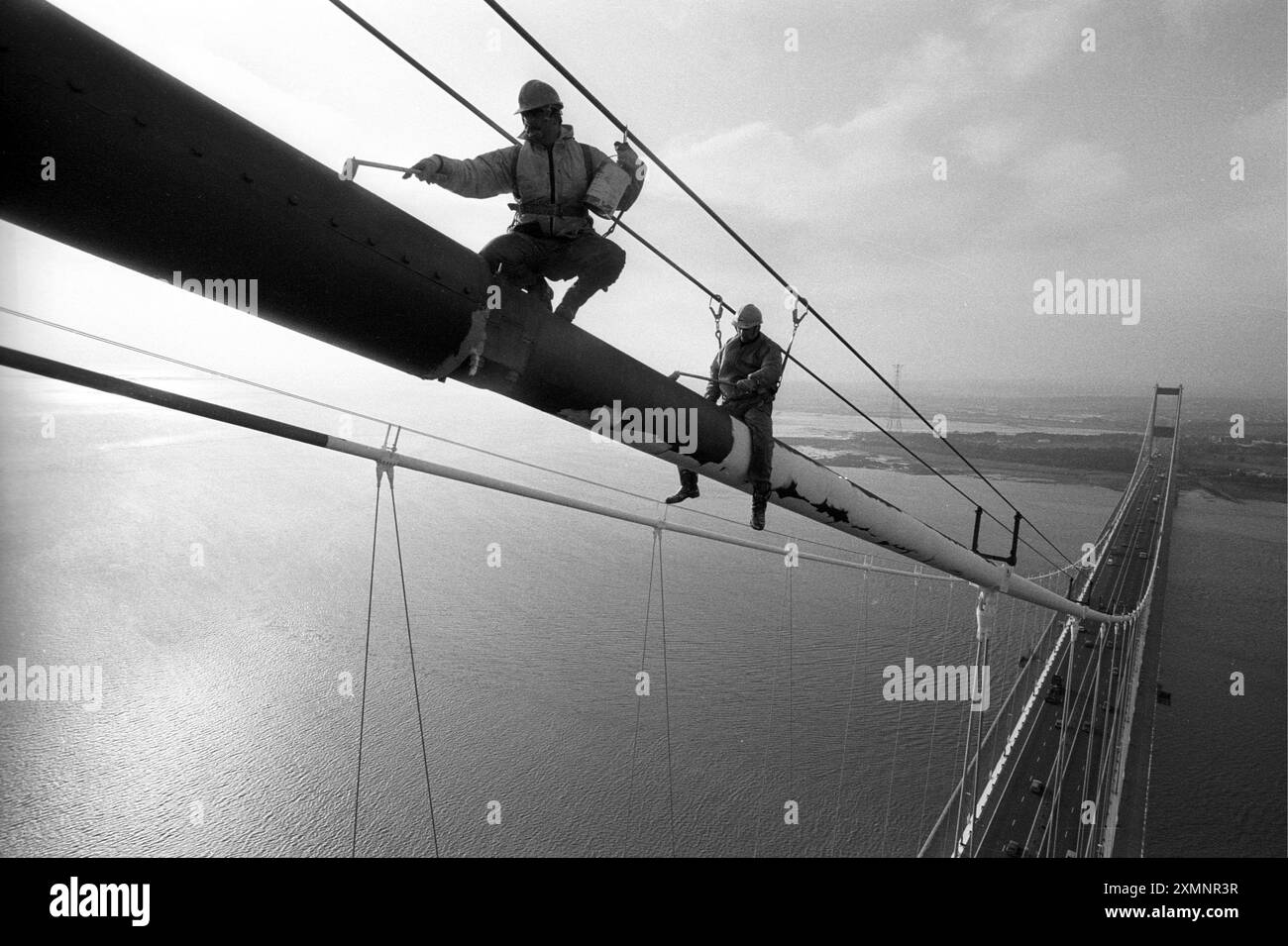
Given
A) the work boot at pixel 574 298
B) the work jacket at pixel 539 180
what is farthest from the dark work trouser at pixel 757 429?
the work jacket at pixel 539 180

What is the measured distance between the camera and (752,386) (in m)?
4.92

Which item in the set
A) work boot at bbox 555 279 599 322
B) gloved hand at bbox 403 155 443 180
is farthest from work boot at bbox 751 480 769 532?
gloved hand at bbox 403 155 443 180

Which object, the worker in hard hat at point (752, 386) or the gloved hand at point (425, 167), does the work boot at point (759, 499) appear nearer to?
the worker in hard hat at point (752, 386)

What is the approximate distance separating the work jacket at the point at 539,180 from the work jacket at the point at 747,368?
2052 millimetres

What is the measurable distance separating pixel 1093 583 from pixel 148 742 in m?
45.1

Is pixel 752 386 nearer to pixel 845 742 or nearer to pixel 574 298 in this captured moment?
pixel 574 298

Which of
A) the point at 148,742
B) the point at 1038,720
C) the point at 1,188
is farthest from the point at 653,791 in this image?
the point at 1,188

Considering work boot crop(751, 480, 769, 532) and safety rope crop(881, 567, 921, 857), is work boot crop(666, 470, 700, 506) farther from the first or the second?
safety rope crop(881, 567, 921, 857)

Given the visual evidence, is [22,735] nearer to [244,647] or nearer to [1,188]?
[244,647]

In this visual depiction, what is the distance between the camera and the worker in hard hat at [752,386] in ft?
16.2

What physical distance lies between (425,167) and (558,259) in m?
0.74

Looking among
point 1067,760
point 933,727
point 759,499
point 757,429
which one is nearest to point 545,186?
point 757,429

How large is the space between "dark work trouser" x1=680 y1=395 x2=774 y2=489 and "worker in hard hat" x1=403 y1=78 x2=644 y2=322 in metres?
1.99

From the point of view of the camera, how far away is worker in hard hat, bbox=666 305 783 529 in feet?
16.2
